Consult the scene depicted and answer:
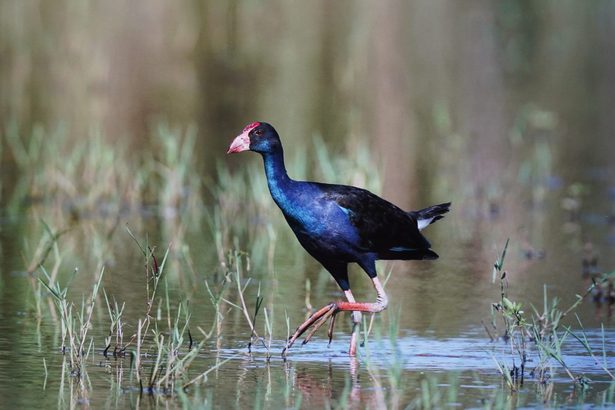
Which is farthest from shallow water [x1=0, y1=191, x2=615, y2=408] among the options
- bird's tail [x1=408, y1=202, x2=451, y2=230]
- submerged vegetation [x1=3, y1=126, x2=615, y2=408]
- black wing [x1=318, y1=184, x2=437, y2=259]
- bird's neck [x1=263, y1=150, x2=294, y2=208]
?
bird's neck [x1=263, y1=150, x2=294, y2=208]

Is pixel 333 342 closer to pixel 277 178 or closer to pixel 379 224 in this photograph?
pixel 379 224

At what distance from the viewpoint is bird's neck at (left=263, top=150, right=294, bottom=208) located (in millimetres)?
8180

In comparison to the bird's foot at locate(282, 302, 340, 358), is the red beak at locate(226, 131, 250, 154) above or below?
above

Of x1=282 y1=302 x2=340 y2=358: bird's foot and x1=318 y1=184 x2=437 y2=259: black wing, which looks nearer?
x1=282 y1=302 x2=340 y2=358: bird's foot

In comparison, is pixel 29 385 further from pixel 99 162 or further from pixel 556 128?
pixel 556 128

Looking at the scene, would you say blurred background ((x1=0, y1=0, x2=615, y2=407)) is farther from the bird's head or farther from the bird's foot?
the bird's head

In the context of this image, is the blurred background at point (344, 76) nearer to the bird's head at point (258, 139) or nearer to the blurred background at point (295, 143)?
the blurred background at point (295, 143)

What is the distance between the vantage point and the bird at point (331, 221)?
8.17m

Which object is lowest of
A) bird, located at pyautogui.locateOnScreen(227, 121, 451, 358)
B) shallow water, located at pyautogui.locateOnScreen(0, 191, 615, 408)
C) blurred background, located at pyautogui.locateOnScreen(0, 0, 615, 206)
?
shallow water, located at pyautogui.locateOnScreen(0, 191, 615, 408)

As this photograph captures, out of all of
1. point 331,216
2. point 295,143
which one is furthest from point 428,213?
point 295,143

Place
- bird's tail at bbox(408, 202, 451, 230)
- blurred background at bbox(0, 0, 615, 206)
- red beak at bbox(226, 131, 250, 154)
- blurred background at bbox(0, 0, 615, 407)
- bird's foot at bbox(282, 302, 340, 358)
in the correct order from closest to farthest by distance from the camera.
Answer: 1. bird's foot at bbox(282, 302, 340, 358)
2. red beak at bbox(226, 131, 250, 154)
3. bird's tail at bbox(408, 202, 451, 230)
4. blurred background at bbox(0, 0, 615, 407)
5. blurred background at bbox(0, 0, 615, 206)

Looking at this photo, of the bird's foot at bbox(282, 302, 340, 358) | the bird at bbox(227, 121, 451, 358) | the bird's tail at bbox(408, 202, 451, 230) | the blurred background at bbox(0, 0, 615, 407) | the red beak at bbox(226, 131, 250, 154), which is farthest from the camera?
the blurred background at bbox(0, 0, 615, 407)

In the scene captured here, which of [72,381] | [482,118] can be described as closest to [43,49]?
[482,118]

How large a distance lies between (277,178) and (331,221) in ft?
1.23
